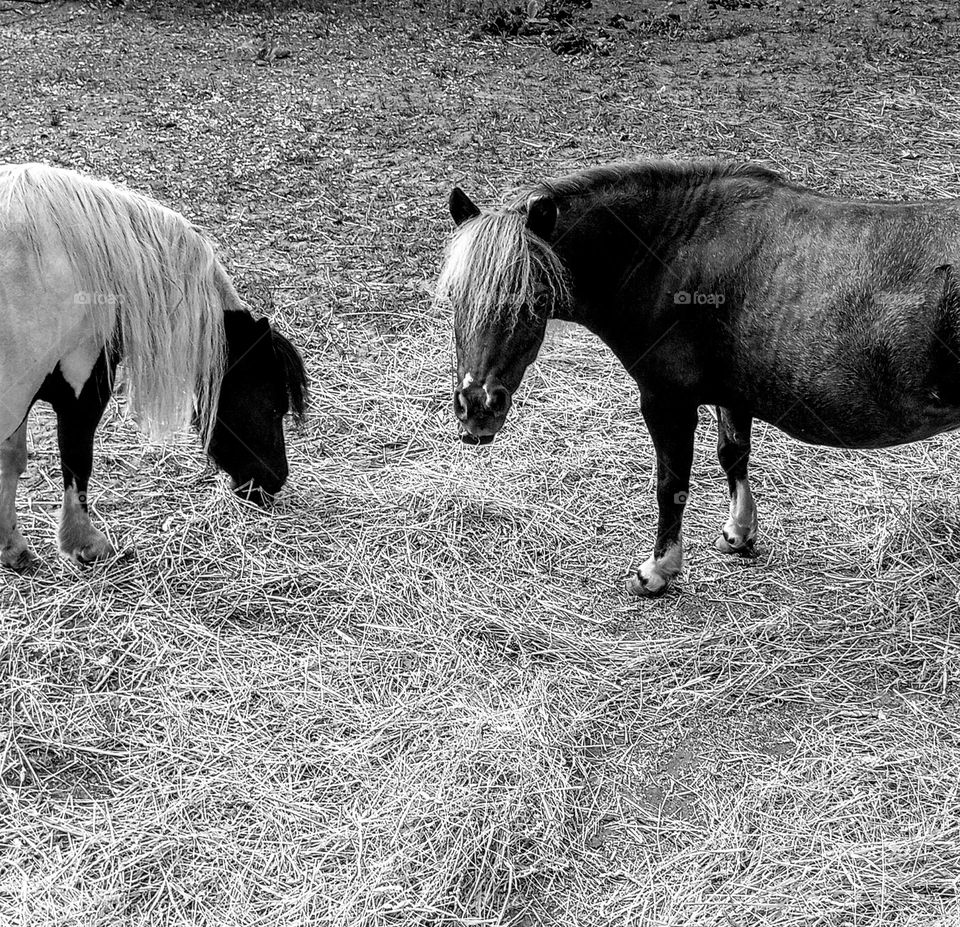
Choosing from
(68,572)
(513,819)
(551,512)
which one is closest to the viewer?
(513,819)

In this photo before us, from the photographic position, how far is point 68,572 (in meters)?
3.93

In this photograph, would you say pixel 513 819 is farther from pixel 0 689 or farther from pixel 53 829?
pixel 0 689

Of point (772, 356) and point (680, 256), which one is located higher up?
point (680, 256)

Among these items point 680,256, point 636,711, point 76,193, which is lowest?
point 636,711

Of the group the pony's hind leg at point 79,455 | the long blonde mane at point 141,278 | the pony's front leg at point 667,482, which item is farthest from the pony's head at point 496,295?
the pony's hind leg at point 79,455

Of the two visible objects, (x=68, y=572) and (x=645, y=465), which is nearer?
(x=68, y=572)

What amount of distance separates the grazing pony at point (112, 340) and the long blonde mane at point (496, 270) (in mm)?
1037

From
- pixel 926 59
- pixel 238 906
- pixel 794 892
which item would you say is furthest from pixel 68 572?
pixel 926 59

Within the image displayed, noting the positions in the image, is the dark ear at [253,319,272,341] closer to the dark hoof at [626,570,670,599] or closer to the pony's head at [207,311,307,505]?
the pony's head at [207,311,307,505]

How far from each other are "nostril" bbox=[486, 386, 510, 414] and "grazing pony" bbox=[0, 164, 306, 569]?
109cm

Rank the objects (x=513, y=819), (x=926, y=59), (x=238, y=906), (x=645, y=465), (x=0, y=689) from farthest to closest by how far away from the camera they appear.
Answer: (x=926, y=59) < (x=645, y=465) < (x=0, y=689) < (x=513, y=819) < (x=238, y=906)

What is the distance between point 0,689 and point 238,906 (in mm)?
1293

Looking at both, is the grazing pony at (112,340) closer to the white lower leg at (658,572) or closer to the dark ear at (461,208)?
the dark ear at (461,208)

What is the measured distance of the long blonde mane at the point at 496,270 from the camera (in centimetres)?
319
